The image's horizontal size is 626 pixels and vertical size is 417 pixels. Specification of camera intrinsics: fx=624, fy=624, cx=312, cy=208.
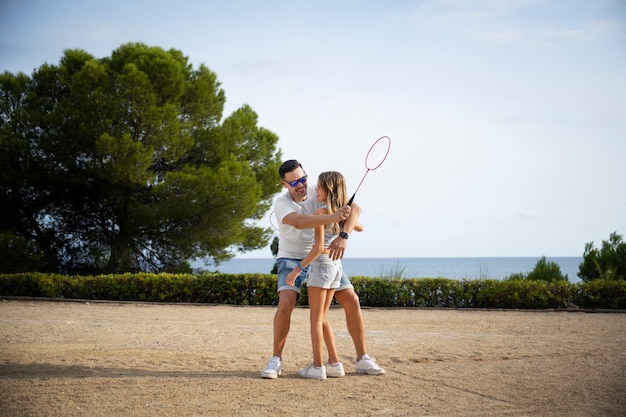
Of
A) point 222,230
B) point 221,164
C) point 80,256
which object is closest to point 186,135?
point 221,164

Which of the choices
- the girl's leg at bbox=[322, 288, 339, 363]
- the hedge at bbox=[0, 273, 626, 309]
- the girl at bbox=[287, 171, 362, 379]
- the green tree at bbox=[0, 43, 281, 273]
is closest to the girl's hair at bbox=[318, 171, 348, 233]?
the girl at bbox=[287, 171, 362, 379]

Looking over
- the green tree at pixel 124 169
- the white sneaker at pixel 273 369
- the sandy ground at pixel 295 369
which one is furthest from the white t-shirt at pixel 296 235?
the green tree at pixel 124 169

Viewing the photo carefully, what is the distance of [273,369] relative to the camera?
5.42 meters

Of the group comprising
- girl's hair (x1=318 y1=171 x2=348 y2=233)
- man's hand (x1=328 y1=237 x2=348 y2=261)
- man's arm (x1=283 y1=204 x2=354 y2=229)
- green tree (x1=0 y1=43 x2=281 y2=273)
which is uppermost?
green tree (x1=0 y1=43 x2=281 y2=273)

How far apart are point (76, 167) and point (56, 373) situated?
14452mm

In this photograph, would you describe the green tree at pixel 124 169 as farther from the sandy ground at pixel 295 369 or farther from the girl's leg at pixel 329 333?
the girl's leg at pixel 329 333

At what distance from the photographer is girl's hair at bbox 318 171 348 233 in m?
5.24

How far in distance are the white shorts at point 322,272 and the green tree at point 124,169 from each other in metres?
13.2

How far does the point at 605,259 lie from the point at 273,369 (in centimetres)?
1434

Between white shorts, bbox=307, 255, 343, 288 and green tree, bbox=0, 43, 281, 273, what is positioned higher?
green tree, bbox=0, 43, 281, 273

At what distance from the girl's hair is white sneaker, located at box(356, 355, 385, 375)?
128 cm

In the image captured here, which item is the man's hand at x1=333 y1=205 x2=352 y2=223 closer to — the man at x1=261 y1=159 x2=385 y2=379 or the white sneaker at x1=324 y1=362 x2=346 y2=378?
the man at x1=261 y1=159 x2=385 y2=379

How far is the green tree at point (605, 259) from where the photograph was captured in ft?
55.1

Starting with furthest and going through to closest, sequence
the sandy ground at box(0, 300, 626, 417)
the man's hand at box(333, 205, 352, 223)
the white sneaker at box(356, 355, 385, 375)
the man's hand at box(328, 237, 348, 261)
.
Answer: the white sneaker at box(356, 355, 385, 375) → the man's hand at box(328, 237, 348, 261) → the man's hand at box(333, 205, 352, 223) → the sandy ground at box(0, 300, 626, 417)
